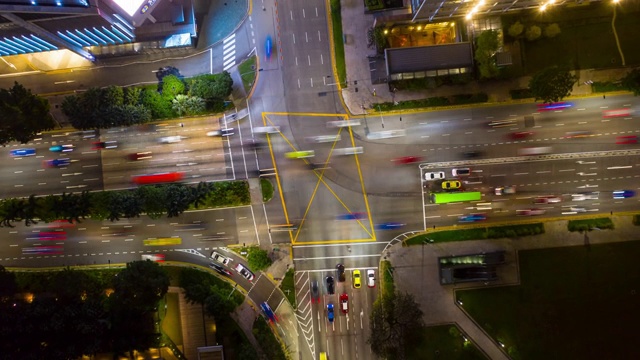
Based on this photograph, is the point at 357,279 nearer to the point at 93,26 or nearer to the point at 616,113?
the point at 616,113

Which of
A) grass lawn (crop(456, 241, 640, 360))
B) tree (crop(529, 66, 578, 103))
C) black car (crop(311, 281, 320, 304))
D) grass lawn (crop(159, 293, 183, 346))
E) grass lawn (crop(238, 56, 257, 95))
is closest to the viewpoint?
tree (crop(529, 66, 578, 103))

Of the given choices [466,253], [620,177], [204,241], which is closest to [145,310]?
[204,241]

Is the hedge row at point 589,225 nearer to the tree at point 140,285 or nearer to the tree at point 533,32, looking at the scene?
the tree at point 533,32

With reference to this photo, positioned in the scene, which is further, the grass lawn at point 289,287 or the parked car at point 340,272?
the grass lawn at point 289,287

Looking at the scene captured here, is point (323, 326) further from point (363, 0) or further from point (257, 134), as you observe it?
point (363, 0)

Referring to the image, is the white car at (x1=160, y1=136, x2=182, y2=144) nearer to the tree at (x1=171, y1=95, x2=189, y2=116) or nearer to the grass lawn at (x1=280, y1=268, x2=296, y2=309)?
the tree at (x1=171, y1=95, x2=189, y2=116)

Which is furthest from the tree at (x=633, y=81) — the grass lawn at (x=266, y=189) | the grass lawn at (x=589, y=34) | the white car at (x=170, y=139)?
the white car at (x=170, y=139)

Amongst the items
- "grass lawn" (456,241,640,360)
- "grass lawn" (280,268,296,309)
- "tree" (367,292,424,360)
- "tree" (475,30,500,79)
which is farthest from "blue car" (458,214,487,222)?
"grass lawn" (280,268,296,309)
